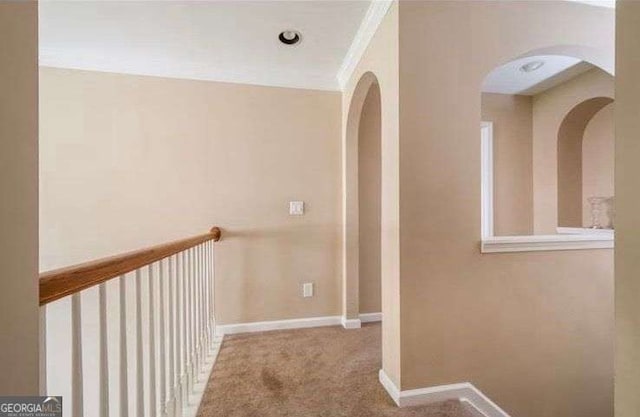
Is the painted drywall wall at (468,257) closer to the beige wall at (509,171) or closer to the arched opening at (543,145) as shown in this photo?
the arched opening at (543,145)

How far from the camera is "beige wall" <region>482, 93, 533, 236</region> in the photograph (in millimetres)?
3271

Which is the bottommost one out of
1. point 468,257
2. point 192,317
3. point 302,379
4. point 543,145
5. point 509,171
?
point 302,379

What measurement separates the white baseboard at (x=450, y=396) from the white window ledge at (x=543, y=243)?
2.59 feet

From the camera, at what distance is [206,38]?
216cm

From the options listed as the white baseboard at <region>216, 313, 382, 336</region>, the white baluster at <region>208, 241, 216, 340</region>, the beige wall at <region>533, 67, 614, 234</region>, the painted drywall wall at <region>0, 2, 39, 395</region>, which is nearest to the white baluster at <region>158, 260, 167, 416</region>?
the painted drywall wall at <region>0, 2, 39, 395</region>

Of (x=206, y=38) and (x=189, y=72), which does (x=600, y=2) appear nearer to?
(x=206, y=38)

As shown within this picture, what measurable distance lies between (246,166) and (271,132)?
0.39 meters

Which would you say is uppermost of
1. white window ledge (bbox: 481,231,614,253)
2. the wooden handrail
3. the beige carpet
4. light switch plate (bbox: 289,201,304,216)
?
light switch plate (bbox: 289,201,304,216)

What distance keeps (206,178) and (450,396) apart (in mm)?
2386

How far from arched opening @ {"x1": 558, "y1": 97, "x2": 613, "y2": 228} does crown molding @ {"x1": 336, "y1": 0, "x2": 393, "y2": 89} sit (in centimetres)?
244

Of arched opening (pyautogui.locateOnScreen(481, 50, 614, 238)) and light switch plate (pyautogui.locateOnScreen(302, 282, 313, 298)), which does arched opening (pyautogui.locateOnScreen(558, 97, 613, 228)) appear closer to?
arched opening (pyautogui.locateOnScreen(481, 50, 614, 238))

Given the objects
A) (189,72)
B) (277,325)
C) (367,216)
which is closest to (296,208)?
(367,216)

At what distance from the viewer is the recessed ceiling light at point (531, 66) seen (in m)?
2.64

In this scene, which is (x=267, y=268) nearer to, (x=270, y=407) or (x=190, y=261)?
(x=190, y=261)
